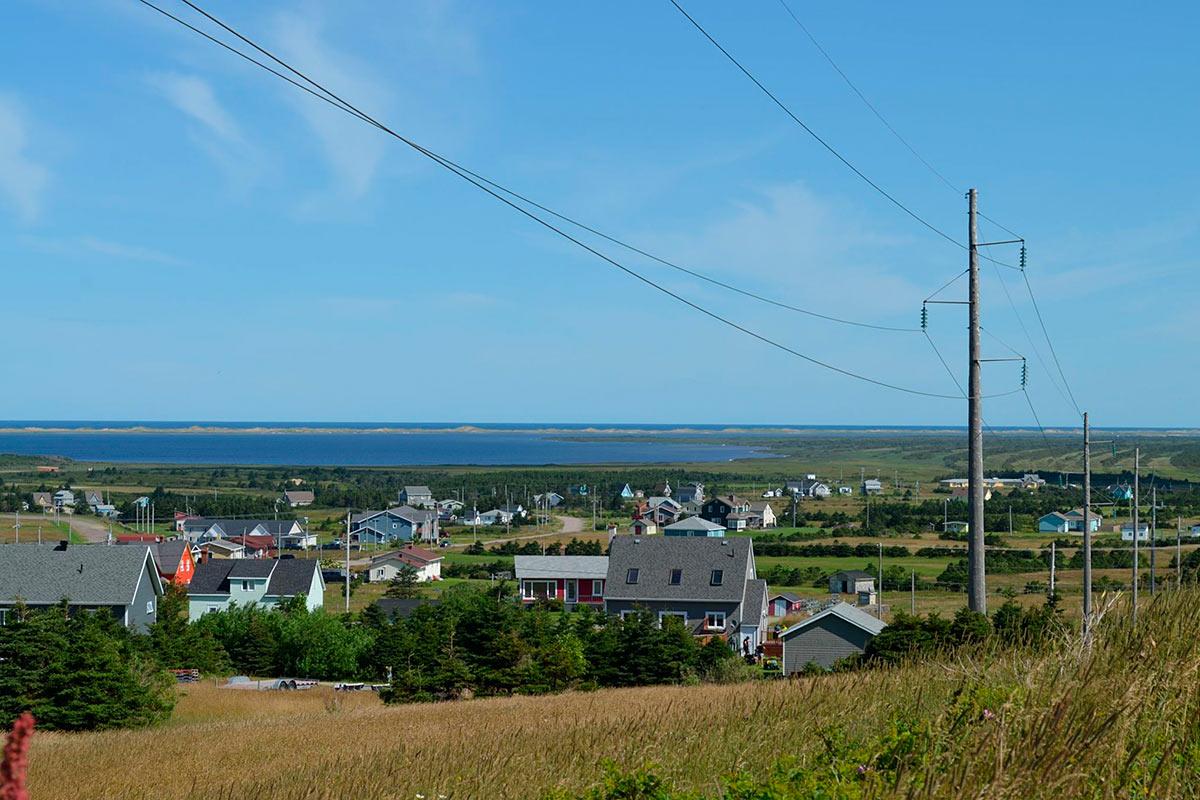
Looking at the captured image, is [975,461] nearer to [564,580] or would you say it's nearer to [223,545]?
[564,580]

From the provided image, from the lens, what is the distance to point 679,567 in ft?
165

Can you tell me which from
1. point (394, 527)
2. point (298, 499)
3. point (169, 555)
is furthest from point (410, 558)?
point (298, 499)

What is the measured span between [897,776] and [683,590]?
4638 cm

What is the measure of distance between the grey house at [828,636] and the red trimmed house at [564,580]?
24259 mm

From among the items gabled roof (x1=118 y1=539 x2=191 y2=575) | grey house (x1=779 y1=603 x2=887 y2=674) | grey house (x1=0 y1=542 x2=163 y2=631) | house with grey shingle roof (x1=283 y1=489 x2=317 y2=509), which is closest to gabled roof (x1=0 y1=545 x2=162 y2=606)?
grey house (x1=0 y1=542 x2=163 y2=631)

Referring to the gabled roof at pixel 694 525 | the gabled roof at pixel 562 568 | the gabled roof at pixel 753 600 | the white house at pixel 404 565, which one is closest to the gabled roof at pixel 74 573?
the gabled roof at pixel 562 568

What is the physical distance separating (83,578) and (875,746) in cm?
4557

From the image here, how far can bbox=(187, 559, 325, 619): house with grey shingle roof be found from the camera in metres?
56.7

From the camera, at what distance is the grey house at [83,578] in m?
43.2

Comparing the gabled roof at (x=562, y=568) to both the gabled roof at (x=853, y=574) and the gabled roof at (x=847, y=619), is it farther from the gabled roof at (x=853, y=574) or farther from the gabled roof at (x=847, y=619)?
the gabled roof at (x=847, y=619)

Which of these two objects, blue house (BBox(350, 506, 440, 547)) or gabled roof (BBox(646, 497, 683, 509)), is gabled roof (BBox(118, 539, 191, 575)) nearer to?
blue house (BBox(350, 506, 440, 547))

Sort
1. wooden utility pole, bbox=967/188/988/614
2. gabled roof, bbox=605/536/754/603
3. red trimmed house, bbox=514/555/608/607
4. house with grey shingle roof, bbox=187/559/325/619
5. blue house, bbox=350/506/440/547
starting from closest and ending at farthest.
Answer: wooden utility pole, bbox=967/188/988/614, gabled roof, bbox=605/536/754/603, house with grey shingle roof, bbox=187/559/325/619, red trimmed house, bbox=514/555/608/607, blue house, bbox=350/506/440/547

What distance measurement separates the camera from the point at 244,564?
5825 centimetres

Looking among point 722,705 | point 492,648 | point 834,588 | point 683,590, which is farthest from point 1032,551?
point 722,705
